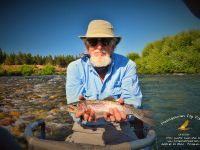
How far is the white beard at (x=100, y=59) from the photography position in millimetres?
1567

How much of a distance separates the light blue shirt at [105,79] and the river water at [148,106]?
1.80 metres

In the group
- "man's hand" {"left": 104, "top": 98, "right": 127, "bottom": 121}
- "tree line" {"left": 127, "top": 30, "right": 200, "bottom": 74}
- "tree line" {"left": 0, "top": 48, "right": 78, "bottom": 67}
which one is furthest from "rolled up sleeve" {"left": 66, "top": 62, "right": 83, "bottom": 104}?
"tree line" {"left": 127, "top": 30, "right": 200, "bottom": 74}

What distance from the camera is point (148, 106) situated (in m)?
5.68

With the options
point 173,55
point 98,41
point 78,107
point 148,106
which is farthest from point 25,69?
point 78,107

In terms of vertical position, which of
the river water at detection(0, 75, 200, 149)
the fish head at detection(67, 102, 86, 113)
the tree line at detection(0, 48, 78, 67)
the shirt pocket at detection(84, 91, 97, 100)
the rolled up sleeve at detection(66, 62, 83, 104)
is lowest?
the river water at detection(0, 75, 200, 149)

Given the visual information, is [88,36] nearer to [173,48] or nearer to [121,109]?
[121,109]

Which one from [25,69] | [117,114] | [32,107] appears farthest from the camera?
[25,69]

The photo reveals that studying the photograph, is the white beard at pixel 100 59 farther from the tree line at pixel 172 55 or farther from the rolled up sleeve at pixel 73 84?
the tree line at pixel 172 55

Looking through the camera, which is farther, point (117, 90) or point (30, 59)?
point (30, 59)

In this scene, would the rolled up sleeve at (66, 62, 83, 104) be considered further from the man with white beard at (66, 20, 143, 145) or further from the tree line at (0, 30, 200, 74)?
the tree line at (0, 30, 200, 74)

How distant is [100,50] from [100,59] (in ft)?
0.19

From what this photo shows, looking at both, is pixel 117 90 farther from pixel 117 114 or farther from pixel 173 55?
pixel 173 55

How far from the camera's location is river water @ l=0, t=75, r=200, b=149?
13.1 feet

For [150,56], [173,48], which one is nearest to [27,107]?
[150,56]
